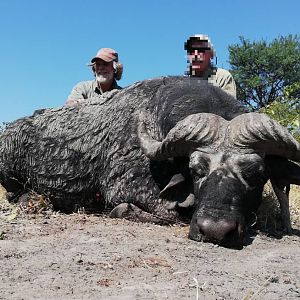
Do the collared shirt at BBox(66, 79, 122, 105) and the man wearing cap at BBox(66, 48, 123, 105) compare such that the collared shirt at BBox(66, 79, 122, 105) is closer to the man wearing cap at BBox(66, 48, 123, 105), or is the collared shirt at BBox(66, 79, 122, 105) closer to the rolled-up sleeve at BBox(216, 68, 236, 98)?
the man wearing cap at BBox(66, 48, 123, 105)

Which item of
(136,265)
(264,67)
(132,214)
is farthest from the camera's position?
(264,67)

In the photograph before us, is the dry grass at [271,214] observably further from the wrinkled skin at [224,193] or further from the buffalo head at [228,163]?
the wrinkled skin at [224,193]

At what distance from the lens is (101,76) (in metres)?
7.96

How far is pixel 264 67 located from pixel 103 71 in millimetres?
25642

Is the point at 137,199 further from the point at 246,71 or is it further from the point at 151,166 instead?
the point at 246,71

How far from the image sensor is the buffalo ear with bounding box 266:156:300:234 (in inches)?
195

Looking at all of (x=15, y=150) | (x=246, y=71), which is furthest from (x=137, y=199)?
(x=246, y=71)

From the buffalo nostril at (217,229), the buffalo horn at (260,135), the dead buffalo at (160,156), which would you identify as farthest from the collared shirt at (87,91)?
the buffalo nostril at (217,229)

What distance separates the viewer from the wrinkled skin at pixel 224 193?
409 centimetres

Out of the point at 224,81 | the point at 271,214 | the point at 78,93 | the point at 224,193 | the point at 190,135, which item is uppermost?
the point at 224,81

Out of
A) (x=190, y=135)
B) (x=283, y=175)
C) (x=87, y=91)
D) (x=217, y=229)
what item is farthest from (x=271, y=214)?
(x=87, y=91)

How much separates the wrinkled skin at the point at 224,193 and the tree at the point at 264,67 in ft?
89.4

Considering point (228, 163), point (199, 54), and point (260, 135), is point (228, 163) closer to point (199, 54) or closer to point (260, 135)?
point (260, 135)

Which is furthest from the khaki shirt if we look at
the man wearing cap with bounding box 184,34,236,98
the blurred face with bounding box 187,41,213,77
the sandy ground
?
the sandy ground
